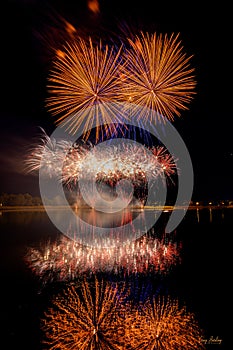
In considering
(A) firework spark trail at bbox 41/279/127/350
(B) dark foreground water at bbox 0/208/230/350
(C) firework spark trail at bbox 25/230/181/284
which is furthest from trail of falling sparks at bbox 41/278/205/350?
(C) firework spark trail at bbox 25/230/181/284

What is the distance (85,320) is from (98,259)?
4.69m

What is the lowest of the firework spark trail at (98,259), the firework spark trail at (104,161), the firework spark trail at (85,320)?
the firework spark trail at (85,320)

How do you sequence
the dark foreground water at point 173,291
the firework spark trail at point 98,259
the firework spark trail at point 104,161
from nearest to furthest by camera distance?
the dark foreground water at point 173,291 < the firework spark trail at point 98,259 < the firework spark trail at point 104,161

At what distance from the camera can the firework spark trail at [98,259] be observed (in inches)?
329

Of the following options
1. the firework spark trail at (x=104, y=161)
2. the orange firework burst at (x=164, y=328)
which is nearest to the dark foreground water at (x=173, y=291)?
the orange firework burst at (x=164, y=328)

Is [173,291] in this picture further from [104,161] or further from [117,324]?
[104,161]

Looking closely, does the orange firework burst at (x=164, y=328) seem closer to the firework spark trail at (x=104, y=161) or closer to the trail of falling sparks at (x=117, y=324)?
the trail of falling sparks at (x=117, y=324)

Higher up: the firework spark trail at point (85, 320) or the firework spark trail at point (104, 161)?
the firework spark trail at point (104, 161)

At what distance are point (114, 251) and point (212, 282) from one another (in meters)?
4.67

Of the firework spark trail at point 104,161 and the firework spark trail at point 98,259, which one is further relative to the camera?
the firework spark trail at point 104,161

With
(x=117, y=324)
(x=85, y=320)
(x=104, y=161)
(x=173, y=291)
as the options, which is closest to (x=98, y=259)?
(x=173, y=291)

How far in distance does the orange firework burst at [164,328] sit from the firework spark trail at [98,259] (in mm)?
2555

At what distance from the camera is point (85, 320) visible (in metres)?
5.25

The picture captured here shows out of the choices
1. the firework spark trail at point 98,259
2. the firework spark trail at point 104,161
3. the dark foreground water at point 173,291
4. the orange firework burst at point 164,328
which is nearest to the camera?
the orange firework burst at point 164,328
